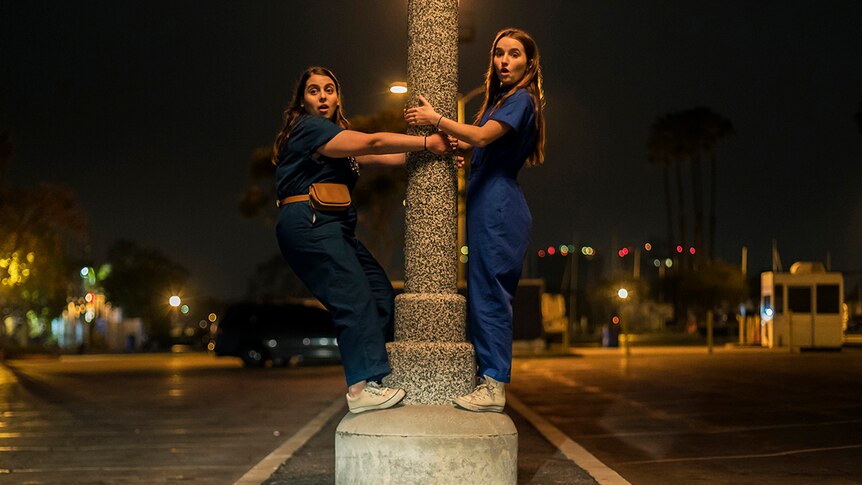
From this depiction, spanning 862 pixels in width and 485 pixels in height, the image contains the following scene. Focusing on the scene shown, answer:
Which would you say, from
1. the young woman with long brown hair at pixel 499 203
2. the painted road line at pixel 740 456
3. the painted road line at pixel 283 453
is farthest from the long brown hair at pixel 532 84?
the painted road line at pixel 740 456

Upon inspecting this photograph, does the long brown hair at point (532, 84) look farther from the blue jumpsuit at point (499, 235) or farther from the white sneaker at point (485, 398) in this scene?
the white sneaker at point (485, 398)

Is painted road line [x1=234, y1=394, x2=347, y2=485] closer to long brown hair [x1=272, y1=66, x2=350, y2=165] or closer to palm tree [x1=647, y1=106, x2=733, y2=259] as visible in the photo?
long brown hair [x1=272, y1=66, x2=350, y2=165]

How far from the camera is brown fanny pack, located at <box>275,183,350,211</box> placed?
19.0 ft

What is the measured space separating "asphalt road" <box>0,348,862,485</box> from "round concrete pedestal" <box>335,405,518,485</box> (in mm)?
3488

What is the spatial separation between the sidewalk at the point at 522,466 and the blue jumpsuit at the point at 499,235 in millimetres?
2009

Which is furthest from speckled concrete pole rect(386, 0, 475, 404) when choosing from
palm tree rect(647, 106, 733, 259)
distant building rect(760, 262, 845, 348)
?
palm tree rect(647, 106, 733, 259)

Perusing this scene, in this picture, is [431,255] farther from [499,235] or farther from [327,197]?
[327,197]

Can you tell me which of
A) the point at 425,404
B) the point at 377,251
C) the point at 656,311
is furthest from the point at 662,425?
the point at 656,311

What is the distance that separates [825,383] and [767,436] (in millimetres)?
8833

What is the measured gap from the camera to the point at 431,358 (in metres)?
5.85

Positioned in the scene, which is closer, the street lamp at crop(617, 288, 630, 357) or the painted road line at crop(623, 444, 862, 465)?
the painted road line at crop(623, 444, 862, 465)

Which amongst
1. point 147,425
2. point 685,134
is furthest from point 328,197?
point 685,134

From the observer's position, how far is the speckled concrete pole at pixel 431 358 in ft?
18.1

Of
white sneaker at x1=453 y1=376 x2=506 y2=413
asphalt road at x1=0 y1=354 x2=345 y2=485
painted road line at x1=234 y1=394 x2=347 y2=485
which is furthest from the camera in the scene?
asphalt road at x1=0 y1=354 x2=345 y2=485
